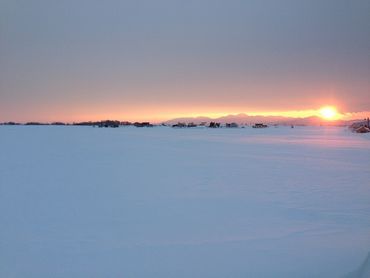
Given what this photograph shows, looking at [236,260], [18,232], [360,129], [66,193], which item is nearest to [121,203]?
[66,193]

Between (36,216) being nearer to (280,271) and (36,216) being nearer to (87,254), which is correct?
(87,254)

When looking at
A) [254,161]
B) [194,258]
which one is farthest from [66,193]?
[254,161]

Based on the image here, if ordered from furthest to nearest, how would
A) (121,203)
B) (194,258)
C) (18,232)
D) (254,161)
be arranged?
(254,161) → (121,203) → (18,232) → (194,258)

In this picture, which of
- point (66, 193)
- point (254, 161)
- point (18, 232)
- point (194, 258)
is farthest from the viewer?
point (254, 161)

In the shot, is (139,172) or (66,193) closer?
(66,193)

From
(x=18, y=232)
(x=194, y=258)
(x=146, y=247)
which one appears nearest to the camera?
(x=194, y=258)

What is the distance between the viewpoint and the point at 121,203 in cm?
711

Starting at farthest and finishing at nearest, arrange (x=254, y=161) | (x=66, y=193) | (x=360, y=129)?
(x=360, y=129), (x=254, y=161), (x=66, y=193)

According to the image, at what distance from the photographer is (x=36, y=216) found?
20.2 feet

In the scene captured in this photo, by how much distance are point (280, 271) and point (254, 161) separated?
9602 mm

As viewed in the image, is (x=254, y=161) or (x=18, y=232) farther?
(x=254, y=161)

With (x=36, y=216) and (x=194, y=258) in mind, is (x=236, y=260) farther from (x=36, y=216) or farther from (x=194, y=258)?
(x=36, y=216)

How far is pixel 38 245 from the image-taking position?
485 cm

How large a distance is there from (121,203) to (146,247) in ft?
7.92
